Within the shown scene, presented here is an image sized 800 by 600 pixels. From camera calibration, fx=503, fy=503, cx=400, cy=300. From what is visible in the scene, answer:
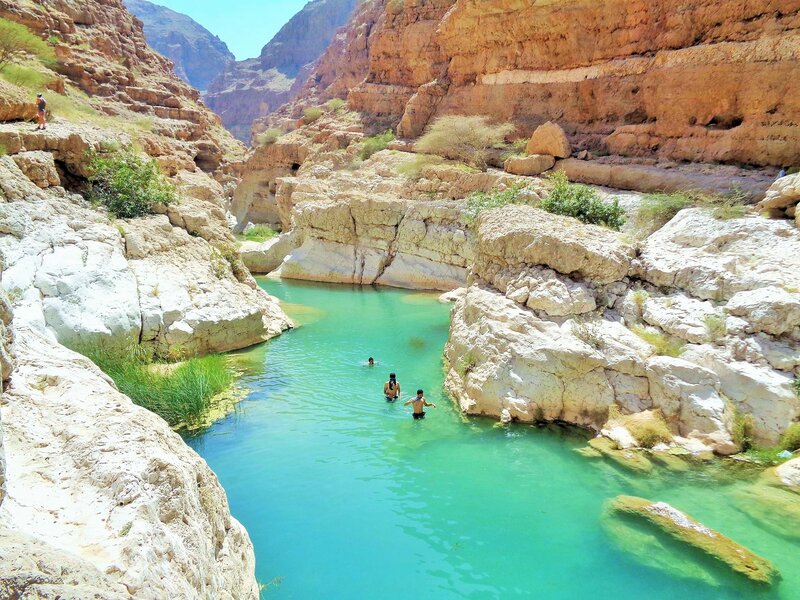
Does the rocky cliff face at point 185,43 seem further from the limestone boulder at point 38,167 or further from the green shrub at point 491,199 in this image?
the limestone boulder at point 38,167

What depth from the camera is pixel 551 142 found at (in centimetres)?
2288

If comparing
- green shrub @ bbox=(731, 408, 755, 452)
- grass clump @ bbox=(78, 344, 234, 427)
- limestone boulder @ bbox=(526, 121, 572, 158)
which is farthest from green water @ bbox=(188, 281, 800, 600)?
limestone boulder @ bbox=(526, 121, 572, 158)

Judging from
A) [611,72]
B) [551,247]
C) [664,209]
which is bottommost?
[551,247]

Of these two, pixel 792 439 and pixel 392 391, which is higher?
pixel 792 439

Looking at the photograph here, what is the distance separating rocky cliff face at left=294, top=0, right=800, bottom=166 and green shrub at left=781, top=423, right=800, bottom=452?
1312 cm

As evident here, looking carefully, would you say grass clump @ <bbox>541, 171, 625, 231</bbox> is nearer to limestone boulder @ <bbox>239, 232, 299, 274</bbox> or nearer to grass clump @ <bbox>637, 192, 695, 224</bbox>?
grass clump @ <bbox>637, 192, 695, 224</bbox>

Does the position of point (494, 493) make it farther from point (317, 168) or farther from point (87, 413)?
point (317, 168)

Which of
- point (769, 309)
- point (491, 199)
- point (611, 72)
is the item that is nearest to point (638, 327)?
point (769, 309)

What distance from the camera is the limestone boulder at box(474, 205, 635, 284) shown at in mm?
10367

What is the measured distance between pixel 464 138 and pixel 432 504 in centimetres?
2286

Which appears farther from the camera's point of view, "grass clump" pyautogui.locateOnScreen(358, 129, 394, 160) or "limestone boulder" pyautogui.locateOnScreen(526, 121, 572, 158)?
"grass clump" pyautogui.locateOnScreen(358, 129, 394, 160)

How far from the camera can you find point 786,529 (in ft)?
20.9

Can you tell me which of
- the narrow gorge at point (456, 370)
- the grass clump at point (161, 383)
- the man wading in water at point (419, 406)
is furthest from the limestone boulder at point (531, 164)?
the grass clump at point (161, 383)

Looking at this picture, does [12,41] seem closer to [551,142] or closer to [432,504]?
[551,142]
